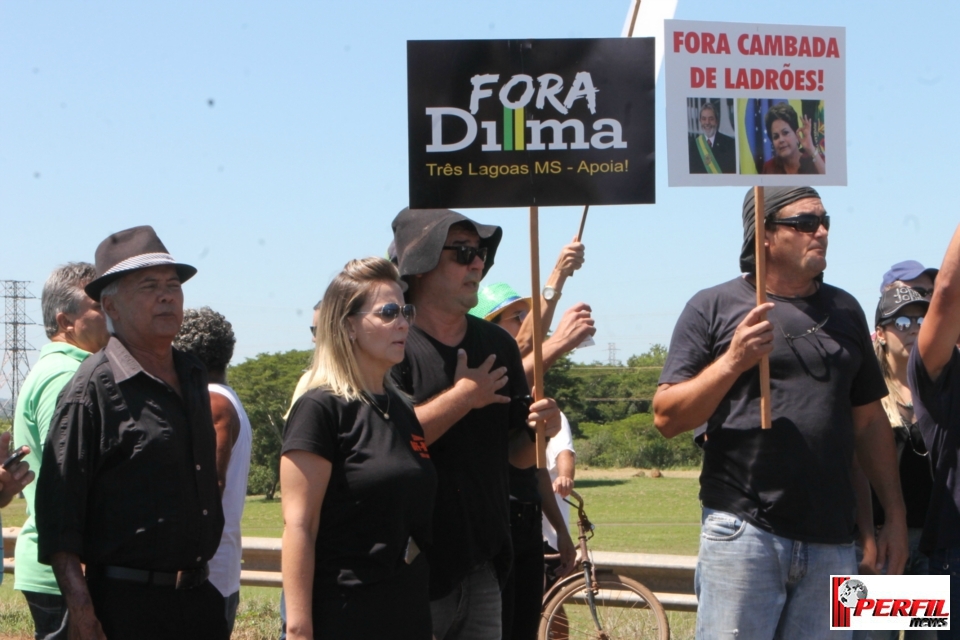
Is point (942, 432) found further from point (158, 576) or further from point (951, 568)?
point (158, 576)

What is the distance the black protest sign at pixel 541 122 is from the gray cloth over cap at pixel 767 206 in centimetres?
49

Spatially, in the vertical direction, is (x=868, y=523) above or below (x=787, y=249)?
below

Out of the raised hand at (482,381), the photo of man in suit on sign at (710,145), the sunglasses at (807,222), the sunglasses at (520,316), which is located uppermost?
the photo of man in suit on sign at (710,145)

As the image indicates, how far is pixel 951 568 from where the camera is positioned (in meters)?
4.13

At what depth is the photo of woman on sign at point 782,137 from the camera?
430 cm

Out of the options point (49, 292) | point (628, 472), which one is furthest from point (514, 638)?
point (628, 472)

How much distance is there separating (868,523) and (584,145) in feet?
5.88

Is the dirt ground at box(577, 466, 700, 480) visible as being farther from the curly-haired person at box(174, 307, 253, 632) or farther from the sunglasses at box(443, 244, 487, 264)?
the sunglasses at box(443, 244, 487, 264)

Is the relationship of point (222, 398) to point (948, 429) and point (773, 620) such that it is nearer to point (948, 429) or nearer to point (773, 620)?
point (773, 620)

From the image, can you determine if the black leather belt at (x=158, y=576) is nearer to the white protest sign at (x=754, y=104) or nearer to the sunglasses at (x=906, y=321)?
the white protest sign at (x=754, y=104)

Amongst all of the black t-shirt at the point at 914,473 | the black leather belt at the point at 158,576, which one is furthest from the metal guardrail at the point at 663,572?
the black leather belt at the point at 158,576

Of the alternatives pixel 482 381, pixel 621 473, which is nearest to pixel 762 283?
pixel 482 381

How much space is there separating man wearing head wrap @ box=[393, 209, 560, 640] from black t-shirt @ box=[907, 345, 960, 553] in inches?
51.6

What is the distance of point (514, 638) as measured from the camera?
14.1 feet
